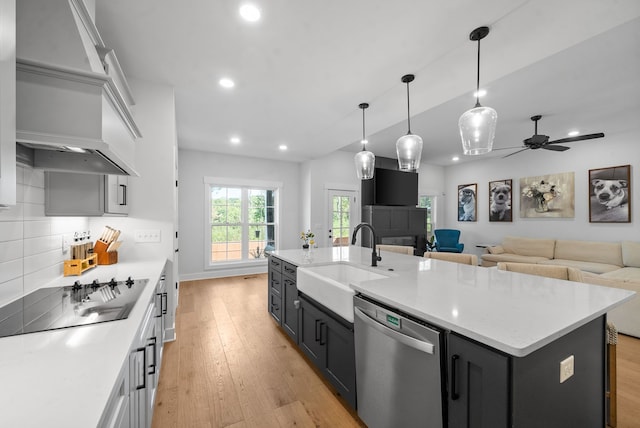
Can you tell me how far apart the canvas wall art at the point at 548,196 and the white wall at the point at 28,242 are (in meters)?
7.52

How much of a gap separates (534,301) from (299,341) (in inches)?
71.1

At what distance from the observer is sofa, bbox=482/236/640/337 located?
2.83 metres

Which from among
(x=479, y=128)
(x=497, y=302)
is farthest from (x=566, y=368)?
(x=479, y=128)

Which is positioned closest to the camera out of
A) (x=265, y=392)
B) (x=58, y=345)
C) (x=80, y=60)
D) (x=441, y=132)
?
(x=58, y=345)

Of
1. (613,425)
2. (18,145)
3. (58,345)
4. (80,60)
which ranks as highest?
(80,60)

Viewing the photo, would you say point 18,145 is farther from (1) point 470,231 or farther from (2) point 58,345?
(1) point 470,231

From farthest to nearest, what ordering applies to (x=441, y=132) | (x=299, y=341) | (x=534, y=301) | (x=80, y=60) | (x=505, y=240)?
(x=505, y=240) < (x=441, y=132) < (x=299, y=341) < (x=534, y=301) < (x=80, y=60)

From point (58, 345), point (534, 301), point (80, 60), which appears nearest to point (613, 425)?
point (534, 301)

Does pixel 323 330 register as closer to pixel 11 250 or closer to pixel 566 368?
pixel 566 368

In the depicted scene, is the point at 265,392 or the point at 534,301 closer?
the point at 534,301

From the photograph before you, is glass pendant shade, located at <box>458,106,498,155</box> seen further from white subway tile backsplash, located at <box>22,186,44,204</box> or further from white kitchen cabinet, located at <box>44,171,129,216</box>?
white subway tile backsplash, located at <box>22,186,44,204</box>

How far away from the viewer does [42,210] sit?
5.40ft

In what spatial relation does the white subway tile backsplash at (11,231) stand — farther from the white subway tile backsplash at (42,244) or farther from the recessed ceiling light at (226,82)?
the recessed ceiling light at (226,82)

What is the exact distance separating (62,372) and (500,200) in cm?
756
